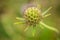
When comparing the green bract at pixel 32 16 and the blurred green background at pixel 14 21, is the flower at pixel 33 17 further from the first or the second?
the blurred green background at pixel 14 21

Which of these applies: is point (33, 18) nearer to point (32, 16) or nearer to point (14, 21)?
point (32, 16)

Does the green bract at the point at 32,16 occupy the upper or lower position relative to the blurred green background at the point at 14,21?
upper

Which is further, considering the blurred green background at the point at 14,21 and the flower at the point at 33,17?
the blurred green background at the point at 14,21

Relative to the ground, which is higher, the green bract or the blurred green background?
the green bract

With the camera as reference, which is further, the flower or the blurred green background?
the blurred green background

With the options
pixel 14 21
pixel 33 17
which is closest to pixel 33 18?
pixel 33 17

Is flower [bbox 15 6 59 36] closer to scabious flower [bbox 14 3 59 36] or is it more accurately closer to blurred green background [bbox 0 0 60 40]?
scabious flower [bbox 14 3 59 36]

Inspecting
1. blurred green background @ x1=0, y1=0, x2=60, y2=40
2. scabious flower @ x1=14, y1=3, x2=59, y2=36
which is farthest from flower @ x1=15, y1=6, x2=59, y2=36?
blurred green background @ x1=0, y1=0, x2=60, y2=40

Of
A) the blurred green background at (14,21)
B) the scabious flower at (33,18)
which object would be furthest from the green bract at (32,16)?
the blurred green background at (14,21)
